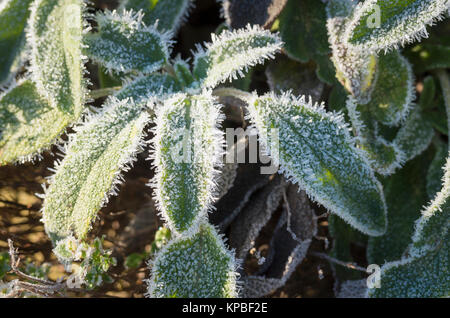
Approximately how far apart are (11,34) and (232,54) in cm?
72

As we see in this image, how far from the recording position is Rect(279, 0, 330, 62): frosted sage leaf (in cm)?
150

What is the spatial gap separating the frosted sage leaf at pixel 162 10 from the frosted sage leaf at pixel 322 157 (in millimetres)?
489

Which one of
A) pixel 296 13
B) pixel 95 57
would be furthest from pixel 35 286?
pixel 296 13

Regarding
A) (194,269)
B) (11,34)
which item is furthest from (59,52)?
(194,269)

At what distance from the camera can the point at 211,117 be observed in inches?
44.0

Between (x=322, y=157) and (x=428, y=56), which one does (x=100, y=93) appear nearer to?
(x=322, y=157)

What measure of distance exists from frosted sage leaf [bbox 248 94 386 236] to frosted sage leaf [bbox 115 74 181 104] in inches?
9.8

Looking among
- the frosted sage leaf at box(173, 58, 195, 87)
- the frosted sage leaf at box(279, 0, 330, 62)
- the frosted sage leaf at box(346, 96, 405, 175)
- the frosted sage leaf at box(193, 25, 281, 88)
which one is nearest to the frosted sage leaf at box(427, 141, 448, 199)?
the frosted sage leaf at box(346, 96, 405, 175)

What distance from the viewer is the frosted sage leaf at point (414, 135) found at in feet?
4.85

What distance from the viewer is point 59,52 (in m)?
1.26

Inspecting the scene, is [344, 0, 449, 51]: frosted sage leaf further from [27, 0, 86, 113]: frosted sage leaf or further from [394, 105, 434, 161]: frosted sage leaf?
[27, 0, 86, 113]: frosted sage leaf

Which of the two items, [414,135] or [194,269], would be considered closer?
[194,269]

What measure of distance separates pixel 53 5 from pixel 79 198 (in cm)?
56
